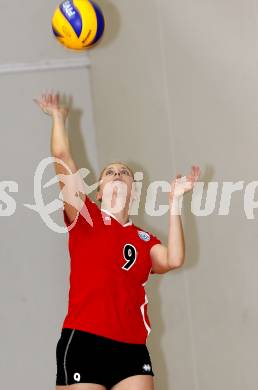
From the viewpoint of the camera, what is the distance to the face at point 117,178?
2.94 meters

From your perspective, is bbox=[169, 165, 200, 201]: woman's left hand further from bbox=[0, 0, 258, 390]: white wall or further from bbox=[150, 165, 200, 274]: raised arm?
bbox=[0, 0, 258, 390]: white wall

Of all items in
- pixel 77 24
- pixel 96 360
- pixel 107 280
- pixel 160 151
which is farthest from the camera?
pixel 160 151

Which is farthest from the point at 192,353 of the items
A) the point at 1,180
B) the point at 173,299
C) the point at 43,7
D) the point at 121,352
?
the point at 43,7

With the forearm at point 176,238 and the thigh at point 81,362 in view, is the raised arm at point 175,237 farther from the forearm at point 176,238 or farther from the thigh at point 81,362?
the thigh at point 81,362

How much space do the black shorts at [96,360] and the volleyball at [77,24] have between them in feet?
4.75

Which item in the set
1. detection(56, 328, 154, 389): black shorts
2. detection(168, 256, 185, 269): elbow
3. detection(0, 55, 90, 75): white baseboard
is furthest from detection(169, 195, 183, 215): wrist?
detection(0, 55, 90, 75): white baseboard

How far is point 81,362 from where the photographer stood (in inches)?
105

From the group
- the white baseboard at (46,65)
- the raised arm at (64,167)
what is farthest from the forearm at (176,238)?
the white baseboard at (46,65)

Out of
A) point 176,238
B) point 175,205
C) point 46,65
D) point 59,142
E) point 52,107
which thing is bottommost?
point 176,238

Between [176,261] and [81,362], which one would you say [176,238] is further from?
[81,362]

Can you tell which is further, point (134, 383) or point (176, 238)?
point (176, 238)

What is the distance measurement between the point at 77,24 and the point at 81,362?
5.26ft

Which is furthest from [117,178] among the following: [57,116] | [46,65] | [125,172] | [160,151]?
[46,65]

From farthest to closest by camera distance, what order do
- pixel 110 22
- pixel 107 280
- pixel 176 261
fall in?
1. pixel 110 22
2. pixel 176 261
3. pixel 107 280
